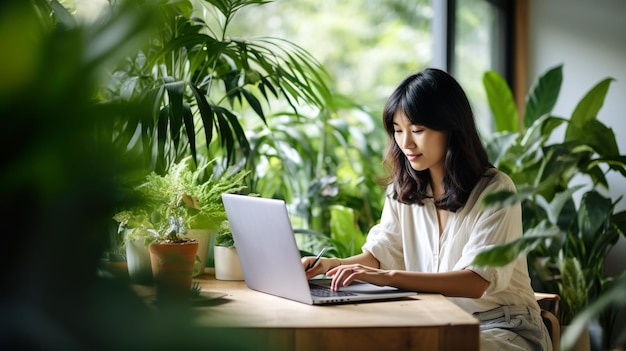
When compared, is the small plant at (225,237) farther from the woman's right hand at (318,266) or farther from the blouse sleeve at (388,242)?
the blouse sleeve at (388,242)

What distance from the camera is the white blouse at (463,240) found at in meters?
1.99

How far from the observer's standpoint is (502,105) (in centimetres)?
382

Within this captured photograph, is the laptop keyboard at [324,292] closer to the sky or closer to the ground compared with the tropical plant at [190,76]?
closer to the ground

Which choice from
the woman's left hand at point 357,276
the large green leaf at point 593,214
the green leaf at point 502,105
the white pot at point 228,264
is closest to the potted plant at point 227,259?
the white pot at point 228,264

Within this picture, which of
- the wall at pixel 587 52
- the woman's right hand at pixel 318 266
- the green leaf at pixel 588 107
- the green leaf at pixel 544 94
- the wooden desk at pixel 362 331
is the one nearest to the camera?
the wooden desk at pixel 362 331

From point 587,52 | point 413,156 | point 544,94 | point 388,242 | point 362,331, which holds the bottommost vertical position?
point 362,331

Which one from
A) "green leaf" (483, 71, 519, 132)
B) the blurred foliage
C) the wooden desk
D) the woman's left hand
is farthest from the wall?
the blurred foliage

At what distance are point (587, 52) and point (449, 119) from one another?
7.02 feet

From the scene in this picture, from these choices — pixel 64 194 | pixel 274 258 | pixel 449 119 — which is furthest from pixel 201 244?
pixel 64 194

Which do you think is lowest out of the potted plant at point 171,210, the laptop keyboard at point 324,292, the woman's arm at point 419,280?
the laptop keyboard at point 324,292

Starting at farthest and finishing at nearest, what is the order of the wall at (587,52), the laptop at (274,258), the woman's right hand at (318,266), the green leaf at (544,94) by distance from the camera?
the wall at (587,52) → the green leaf at (544,94) → the woman's right hand at (318,266) → the laptop at (274,258)

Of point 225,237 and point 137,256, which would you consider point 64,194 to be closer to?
point 137,256

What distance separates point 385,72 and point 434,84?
643cm

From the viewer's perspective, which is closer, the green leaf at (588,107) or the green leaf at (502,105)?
the green leaf at (588,107)
